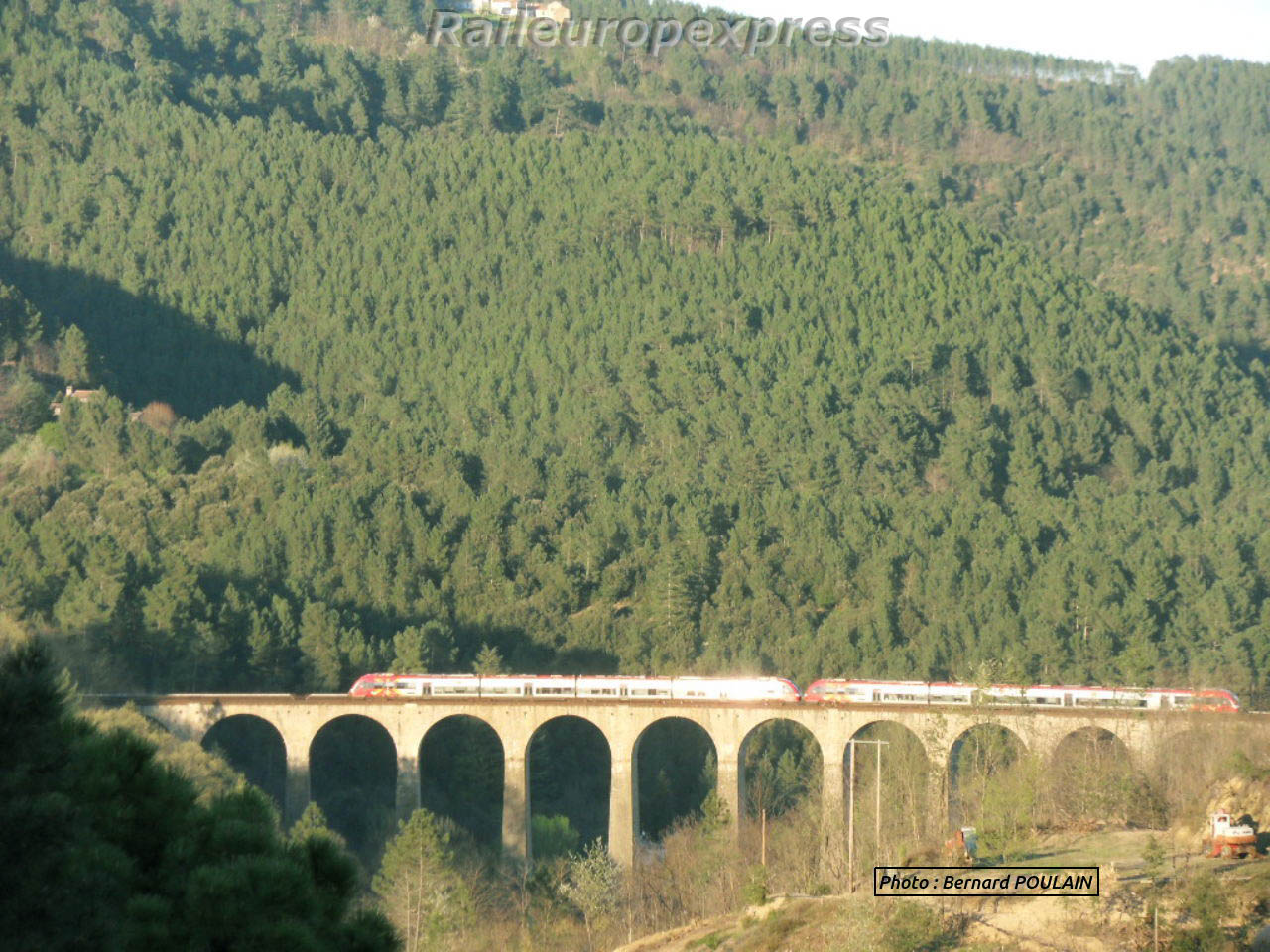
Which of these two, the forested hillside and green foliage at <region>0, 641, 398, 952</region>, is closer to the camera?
green foliage at <region>0, 641, 398, 952</region>

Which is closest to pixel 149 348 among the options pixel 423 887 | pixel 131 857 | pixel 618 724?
pixel 618 724

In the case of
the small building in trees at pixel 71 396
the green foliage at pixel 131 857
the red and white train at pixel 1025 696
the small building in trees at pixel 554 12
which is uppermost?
the small building in trees at pixel 554 12

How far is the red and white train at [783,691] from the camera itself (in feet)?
168

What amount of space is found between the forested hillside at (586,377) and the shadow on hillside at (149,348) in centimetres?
28

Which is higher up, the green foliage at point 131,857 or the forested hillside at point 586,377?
the forested hillside at point 586,377

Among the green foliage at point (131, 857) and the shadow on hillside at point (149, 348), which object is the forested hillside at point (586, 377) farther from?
the green foliage at point (131, 857)

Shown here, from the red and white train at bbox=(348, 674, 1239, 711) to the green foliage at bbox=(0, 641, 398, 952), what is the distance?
36.8 m

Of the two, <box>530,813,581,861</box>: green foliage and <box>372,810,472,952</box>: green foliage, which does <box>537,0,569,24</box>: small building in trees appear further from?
<box>372,810,472,952</box>: green foliage

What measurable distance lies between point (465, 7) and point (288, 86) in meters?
28.8

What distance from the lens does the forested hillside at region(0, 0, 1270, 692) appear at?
6625 cm

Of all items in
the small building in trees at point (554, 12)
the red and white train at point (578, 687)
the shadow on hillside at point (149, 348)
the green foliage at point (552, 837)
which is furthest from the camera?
the small building in trees at point (554, 12)

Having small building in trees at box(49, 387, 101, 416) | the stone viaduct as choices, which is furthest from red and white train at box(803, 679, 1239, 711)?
small building in trees at box(49, 387, 101, 416)

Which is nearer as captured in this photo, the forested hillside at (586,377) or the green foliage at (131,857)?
the green foliage at (131,857)

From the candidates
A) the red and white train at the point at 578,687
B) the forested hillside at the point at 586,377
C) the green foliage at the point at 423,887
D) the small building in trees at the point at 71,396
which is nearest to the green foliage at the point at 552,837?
the red and white train at the point at 578,687
